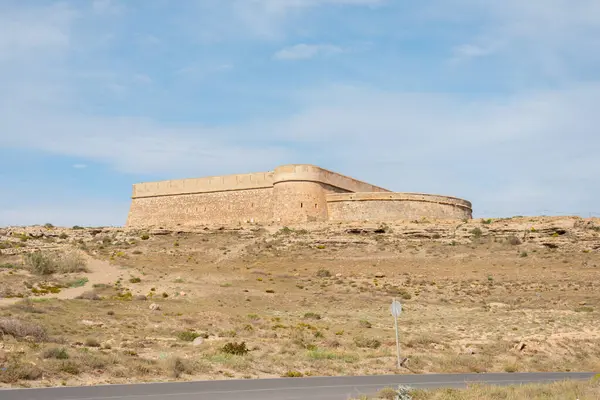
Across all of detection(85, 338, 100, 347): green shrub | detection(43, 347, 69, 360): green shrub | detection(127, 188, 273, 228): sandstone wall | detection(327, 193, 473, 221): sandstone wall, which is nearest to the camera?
detection(43, 347, 69, 360): green shrub

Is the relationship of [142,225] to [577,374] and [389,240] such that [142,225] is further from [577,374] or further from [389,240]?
[577,374]

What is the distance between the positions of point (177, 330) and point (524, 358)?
1108 cm

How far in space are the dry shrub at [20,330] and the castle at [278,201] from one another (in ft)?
95.6

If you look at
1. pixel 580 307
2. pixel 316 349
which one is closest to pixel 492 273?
pixel 580 307

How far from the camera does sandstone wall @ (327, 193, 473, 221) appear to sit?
48625mm

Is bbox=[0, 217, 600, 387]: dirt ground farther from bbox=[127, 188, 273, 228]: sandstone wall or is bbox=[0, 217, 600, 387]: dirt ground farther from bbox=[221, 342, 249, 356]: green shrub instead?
bbox=[127, 188, 273, 228]: sandstone wall

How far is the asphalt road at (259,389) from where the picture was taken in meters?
12.6

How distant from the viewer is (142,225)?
53.9 metres

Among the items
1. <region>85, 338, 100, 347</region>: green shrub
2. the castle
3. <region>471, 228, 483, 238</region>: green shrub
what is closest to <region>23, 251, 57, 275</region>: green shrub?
the castle

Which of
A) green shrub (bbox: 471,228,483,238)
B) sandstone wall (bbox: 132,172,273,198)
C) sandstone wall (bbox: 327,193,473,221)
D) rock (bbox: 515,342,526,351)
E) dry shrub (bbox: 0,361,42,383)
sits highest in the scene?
sandstone wall (bbox: 132,172,273,198)

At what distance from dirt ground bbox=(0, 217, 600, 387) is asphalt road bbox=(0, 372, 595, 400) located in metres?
1.31

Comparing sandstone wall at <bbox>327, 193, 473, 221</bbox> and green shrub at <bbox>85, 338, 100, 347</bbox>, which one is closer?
green shrub at <bbox>85, 338, 100, 347</bbox>

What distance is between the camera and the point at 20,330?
18797 millimetres

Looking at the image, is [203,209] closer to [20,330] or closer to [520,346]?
[520,346]
